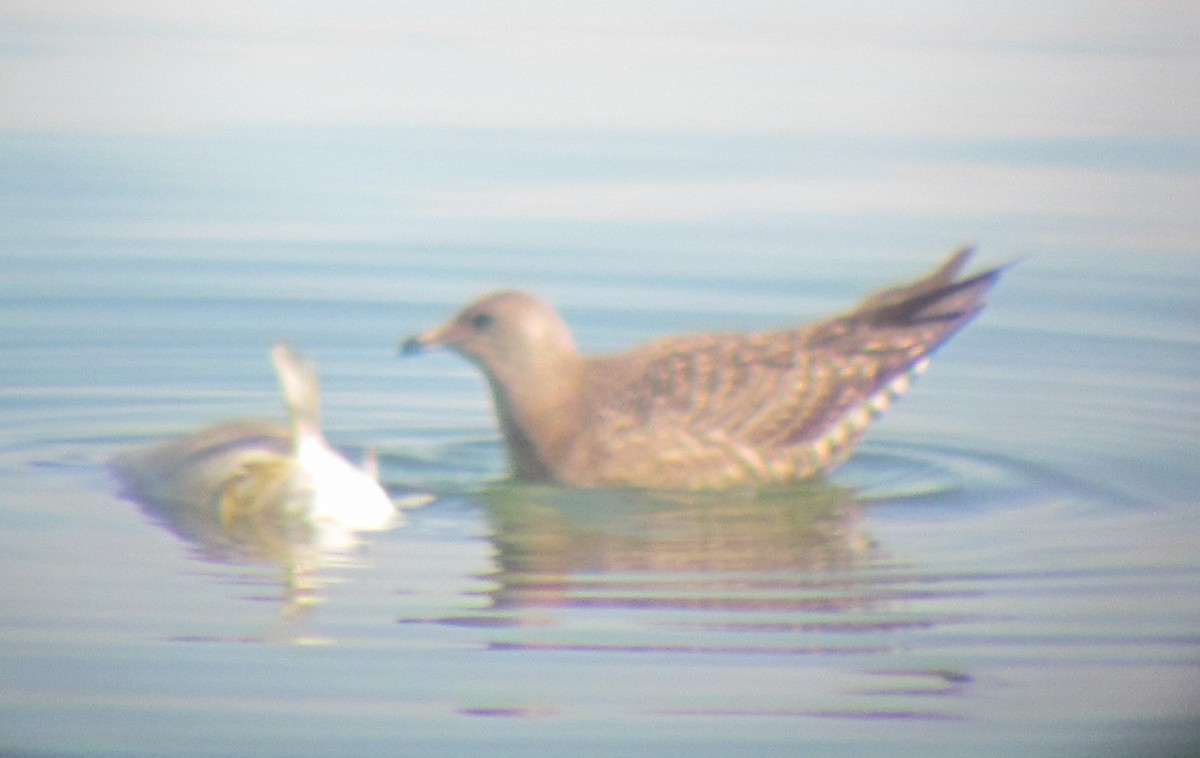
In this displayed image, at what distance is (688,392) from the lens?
6.87m

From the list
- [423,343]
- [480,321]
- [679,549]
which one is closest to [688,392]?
[480,321]

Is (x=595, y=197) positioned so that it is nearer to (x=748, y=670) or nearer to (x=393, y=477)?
(x=393, y=477)

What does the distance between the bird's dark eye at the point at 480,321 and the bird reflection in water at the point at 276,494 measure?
0.73 metres

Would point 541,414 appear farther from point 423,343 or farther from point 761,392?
point 761,392

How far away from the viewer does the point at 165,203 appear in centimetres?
940

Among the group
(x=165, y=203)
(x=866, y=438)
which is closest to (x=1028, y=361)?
(x=866, y=438)

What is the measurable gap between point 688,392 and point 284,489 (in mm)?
1424

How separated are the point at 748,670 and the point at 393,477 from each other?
2249mm

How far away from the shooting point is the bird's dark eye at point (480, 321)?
22.4ft

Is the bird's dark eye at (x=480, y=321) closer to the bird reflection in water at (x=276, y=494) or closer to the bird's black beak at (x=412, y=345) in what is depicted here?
the bird's black beak at (x=412, y=345)

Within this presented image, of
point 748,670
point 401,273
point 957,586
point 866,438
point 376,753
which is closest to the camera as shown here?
point 376,753

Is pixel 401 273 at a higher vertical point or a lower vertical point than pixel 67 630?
higher

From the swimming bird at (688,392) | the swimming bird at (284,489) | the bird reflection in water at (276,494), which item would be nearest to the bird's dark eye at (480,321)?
the swimming bird at (688,392)

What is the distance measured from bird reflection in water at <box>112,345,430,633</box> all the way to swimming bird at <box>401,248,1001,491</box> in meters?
0.63
